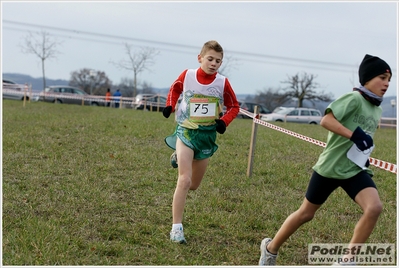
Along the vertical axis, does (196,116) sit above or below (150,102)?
above

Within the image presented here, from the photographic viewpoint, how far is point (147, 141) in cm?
1088

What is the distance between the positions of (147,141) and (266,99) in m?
65.7

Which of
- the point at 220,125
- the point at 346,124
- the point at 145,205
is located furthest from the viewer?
the point at 145,205

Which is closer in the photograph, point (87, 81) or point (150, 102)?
point (150, 102)

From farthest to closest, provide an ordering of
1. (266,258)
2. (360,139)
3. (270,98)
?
(270,98) → (266,258) → (360,139)

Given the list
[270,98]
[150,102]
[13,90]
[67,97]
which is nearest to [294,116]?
[150,102]

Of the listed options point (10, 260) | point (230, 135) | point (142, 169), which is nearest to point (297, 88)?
point (230, 135)

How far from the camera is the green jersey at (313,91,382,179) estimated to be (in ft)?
12.3

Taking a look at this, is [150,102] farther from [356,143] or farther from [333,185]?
[356,143]

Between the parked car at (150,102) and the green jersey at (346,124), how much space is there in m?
25.7

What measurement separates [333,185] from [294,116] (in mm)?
27076

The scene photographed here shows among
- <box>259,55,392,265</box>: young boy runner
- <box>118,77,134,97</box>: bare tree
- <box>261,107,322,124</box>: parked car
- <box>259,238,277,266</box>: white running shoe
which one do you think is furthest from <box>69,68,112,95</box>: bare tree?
<box>259,55,392,265</box>: young boy runner

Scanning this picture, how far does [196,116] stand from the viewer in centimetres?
493

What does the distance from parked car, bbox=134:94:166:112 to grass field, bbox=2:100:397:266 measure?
19.5 m
